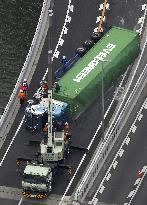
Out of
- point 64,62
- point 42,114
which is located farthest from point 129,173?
point 64,62

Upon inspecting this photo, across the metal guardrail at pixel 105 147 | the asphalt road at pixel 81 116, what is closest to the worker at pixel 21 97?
the asphalt road at pixel 81 116

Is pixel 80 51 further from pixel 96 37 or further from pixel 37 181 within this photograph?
pixel 37 181

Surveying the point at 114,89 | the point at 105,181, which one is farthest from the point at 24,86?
the point at 105,181

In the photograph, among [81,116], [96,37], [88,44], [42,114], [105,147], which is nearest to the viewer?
[105,147]

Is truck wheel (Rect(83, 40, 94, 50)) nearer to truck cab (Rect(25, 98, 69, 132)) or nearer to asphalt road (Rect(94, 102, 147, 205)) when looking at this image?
truck cab (Rect(25, 98, 69, 132))

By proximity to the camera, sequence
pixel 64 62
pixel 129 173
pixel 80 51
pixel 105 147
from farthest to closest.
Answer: pixel 80 51
pixel 64 62
pixel 105 147
pixel 129 173

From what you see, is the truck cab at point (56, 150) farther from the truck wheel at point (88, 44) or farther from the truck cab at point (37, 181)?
the truck wheel at point (88, 44)

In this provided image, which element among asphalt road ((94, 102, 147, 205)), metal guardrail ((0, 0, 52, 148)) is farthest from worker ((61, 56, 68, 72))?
→ asphalt road ((94, 102, 147, 205))
